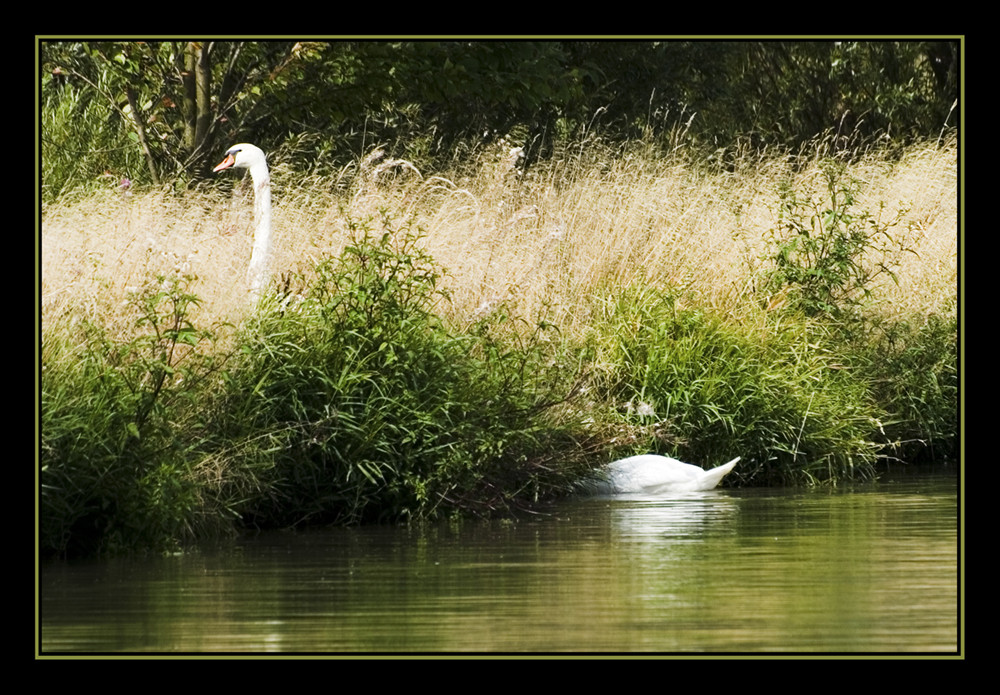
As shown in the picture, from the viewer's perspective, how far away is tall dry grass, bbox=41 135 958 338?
33.9 ft

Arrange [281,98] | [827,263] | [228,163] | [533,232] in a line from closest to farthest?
[228,163]
[533,232]
[827,263]
[281,98]

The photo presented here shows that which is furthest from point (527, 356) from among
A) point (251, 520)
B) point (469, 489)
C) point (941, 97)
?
point (941, 97)

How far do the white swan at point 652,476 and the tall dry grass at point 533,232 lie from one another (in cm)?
123

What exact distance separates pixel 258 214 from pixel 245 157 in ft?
3.22

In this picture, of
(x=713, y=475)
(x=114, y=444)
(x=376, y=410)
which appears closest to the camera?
(x=114, y=444)

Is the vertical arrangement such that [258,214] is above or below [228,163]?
below

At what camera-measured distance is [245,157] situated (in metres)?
11.6

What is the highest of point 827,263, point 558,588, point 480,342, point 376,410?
point 827,263

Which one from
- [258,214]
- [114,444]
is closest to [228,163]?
[258,214]

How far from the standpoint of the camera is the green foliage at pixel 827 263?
12.5m

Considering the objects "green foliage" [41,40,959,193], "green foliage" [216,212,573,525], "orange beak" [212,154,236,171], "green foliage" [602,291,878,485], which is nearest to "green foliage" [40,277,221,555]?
"green foliage" [216,212,573,525]

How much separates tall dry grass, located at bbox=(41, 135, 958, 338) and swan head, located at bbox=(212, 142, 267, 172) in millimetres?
351

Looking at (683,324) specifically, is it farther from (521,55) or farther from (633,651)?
(633,651)

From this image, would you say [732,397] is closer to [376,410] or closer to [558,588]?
[376,410]
